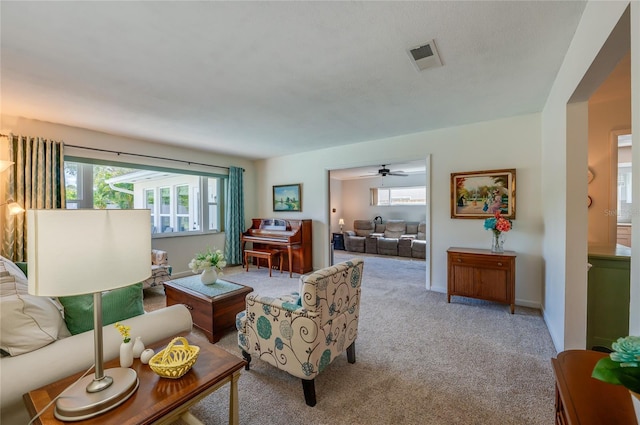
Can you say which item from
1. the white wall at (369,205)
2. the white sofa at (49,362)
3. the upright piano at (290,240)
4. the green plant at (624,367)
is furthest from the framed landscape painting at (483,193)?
the white wall at (369,205)

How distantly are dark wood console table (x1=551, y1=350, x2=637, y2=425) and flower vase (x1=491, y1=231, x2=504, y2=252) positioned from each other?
2.72 meters

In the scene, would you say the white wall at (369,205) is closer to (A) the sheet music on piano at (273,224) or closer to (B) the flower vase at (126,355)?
(A) the sheet music on piano at (273,224)

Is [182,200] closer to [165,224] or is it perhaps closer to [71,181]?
[165,224]

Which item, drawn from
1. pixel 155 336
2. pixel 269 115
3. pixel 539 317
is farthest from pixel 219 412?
pixel 539 317

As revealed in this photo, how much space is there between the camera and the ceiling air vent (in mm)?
1935

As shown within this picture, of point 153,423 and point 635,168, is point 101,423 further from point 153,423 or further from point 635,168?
point 635,168

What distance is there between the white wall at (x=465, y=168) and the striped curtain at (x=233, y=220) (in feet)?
5.67

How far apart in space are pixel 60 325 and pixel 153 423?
0.89m

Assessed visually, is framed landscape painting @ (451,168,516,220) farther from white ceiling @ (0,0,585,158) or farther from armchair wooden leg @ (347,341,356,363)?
armchair wooden leg @ (347,341,356,363)

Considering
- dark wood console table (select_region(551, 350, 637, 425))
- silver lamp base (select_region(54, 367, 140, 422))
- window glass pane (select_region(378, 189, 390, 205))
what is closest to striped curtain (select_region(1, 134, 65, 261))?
silver lamp base (select_region(54, 367, 140, 422))

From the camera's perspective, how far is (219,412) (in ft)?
5.37

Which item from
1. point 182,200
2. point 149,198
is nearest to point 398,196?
point 182,200

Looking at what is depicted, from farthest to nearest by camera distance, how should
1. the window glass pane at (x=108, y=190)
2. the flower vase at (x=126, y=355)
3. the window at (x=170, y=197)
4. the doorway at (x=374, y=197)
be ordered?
the doorway at (x=374, y=197) < the window at (x=170, y=197) < the window glass pane at (x=108, y=190) < the flower vase at (x=126, y=355)

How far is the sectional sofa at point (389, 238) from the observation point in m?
7.02
